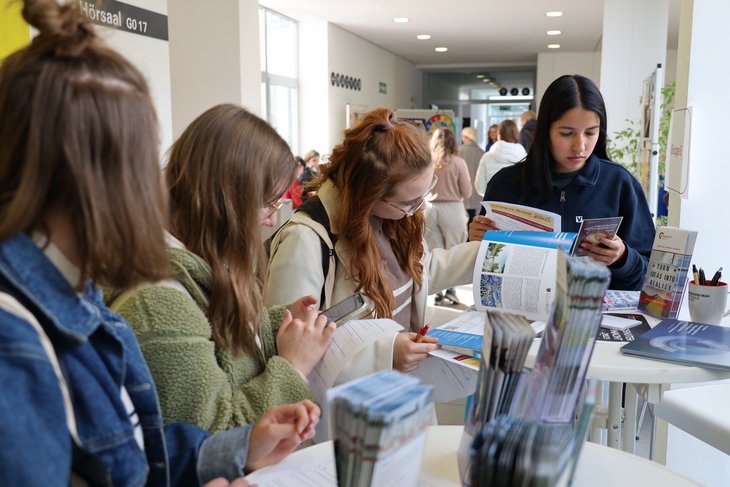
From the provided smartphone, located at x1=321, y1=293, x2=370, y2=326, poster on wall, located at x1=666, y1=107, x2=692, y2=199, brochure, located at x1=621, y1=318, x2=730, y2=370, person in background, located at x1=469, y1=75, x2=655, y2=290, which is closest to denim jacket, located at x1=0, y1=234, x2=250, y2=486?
smartphone, located at x1=321, y1=293, x2=370, y2=326

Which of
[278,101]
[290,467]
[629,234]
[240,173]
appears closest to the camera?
[290,467]

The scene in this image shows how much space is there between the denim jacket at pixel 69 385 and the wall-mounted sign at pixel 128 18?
2.65 meters

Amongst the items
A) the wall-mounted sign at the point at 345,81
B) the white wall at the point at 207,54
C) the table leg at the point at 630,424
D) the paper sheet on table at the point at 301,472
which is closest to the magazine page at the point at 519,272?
the table leg at the point at 630,424

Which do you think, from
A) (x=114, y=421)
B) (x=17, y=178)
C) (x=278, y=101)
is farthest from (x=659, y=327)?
(x=278, y=101)

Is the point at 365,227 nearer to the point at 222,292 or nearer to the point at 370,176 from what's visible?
the point at 370,176

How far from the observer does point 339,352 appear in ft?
4.59

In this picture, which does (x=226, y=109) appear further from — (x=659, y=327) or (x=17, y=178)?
(x=659, y=327)

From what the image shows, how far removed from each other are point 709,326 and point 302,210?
1.06 meters

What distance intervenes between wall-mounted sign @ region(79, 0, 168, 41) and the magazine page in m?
2.26

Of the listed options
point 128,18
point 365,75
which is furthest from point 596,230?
point 365,75

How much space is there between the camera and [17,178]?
0.70m

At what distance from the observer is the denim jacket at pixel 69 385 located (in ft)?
2.22

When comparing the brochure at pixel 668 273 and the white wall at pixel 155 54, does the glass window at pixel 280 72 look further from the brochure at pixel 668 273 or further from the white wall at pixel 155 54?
the brochure at pixel 668 273

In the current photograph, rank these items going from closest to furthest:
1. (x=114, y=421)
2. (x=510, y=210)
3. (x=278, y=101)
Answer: (x=114, y=421) < (x=510, y=210) < (x=278, y=101)
